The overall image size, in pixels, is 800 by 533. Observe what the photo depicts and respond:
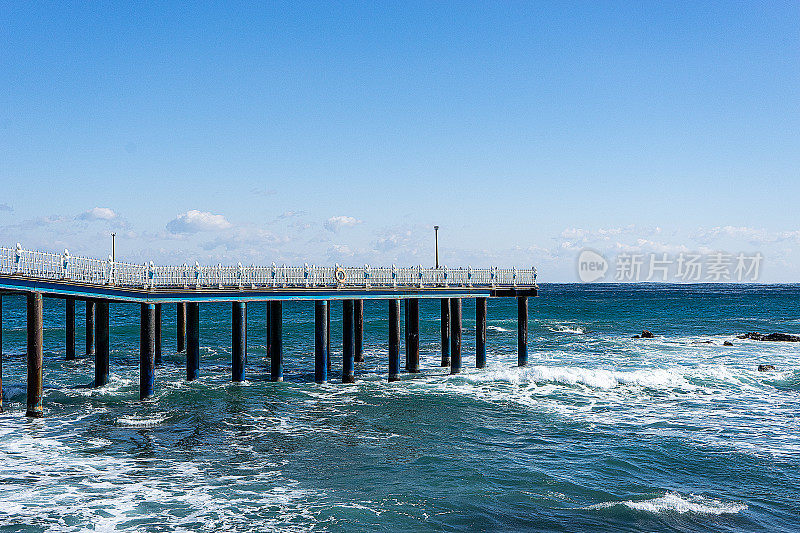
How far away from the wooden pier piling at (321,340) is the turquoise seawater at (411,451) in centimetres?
84

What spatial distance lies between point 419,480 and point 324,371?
14.9m

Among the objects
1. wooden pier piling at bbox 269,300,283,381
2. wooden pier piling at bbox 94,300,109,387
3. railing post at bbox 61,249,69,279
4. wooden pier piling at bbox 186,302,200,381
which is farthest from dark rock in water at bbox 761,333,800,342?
railing post at bbox 61,249,69,279

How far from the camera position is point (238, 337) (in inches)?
1273

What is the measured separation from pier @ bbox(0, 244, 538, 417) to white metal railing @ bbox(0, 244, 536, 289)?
0.04 meters

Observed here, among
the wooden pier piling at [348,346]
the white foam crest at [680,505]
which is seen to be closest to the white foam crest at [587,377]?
the wooden pier piling at [348,346]

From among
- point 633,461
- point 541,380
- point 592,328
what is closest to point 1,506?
point 633,461

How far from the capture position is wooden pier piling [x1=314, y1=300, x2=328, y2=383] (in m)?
32.9

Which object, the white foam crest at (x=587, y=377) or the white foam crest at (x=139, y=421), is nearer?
the white foam crest at (x=139, y=421)

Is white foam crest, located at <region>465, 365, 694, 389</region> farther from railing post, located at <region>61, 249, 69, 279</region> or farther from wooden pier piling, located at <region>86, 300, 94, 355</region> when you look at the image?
wooden pier piling, located at <region>86, 300, 94, 355</region>

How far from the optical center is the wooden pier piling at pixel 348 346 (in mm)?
34031

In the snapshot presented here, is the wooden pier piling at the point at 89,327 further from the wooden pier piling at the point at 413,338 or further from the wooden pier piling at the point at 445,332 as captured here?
the wooden pier piling at the point at 445,332

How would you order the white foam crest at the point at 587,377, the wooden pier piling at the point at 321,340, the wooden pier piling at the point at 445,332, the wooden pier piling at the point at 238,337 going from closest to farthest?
the wooden pier piling at the point at 238,337 → the wooden pier piling at the point at 321,340 → the white foam crest at the point at 587,377 → the wooden pier piling at the point at 445,332

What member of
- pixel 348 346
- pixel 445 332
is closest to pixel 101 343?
pixel 348 346

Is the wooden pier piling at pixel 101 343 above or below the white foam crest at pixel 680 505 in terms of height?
above
